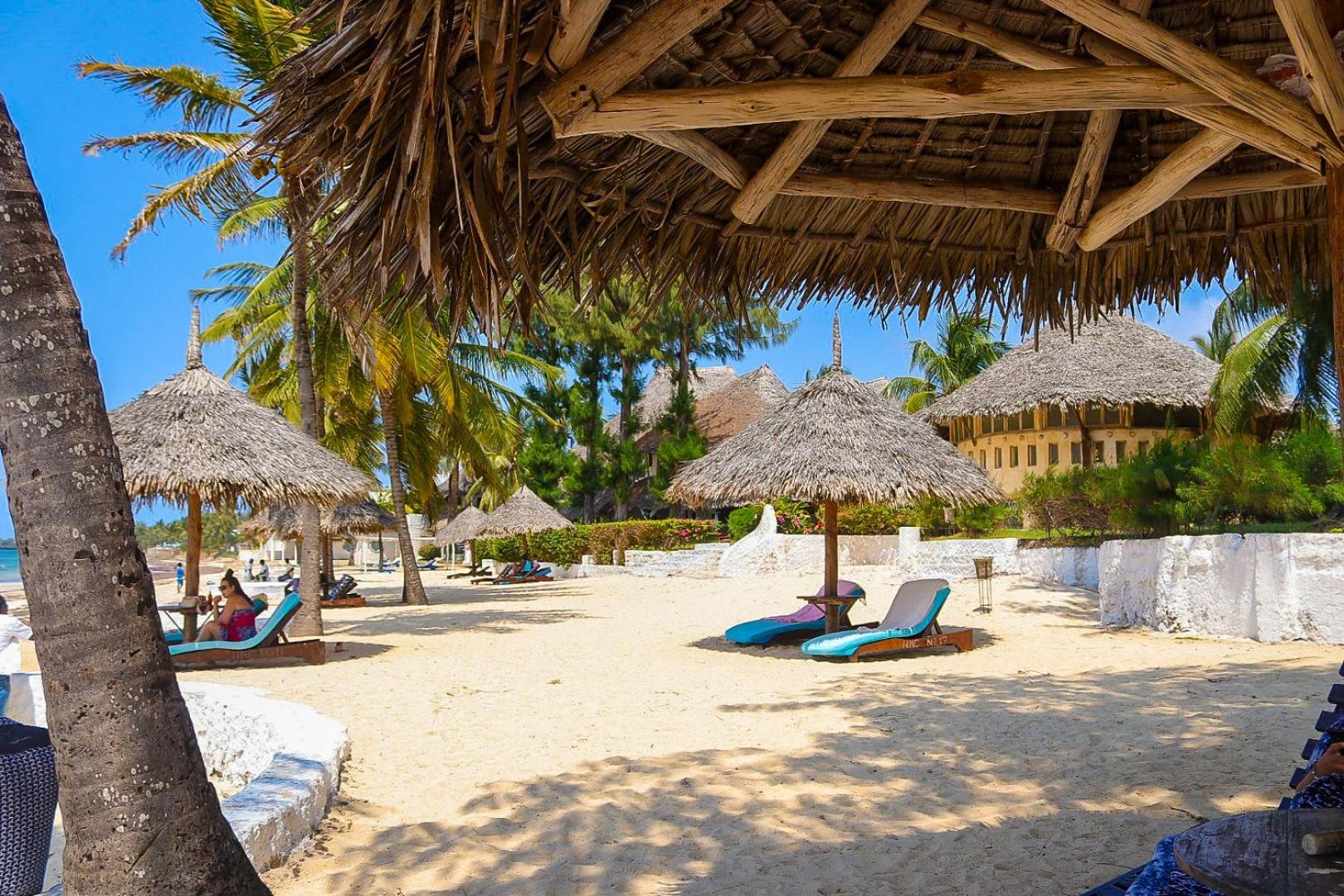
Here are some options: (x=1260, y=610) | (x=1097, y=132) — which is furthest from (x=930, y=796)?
(x=1260, y=610)

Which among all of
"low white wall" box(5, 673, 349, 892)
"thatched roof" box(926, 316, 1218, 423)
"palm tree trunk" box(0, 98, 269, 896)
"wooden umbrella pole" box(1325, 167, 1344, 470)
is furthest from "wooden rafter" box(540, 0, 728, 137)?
"thatched roof" box(926, 316, 1218, 423)

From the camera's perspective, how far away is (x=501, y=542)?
104 feet

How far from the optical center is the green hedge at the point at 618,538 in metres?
25.7

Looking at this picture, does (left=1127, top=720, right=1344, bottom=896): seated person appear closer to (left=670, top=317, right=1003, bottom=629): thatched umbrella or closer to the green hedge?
(left=670, top=317, right=1003, bottom=629): thatched umbrella

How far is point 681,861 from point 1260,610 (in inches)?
310

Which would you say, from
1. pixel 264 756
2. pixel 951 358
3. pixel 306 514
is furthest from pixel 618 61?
pixel 951 358

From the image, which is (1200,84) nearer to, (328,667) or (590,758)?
(590,758)

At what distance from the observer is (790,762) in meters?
5.67

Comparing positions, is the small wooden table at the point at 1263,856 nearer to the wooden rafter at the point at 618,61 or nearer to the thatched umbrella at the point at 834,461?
the wooden rafter at the point at 618,61

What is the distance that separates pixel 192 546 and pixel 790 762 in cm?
789

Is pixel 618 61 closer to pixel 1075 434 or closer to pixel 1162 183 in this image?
pixel 1162 183

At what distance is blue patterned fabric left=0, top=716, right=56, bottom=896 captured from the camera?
3059mm

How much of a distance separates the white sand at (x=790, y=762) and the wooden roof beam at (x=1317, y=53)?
2.62 m

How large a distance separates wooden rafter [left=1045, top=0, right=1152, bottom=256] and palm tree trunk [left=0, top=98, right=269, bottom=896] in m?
3.07
